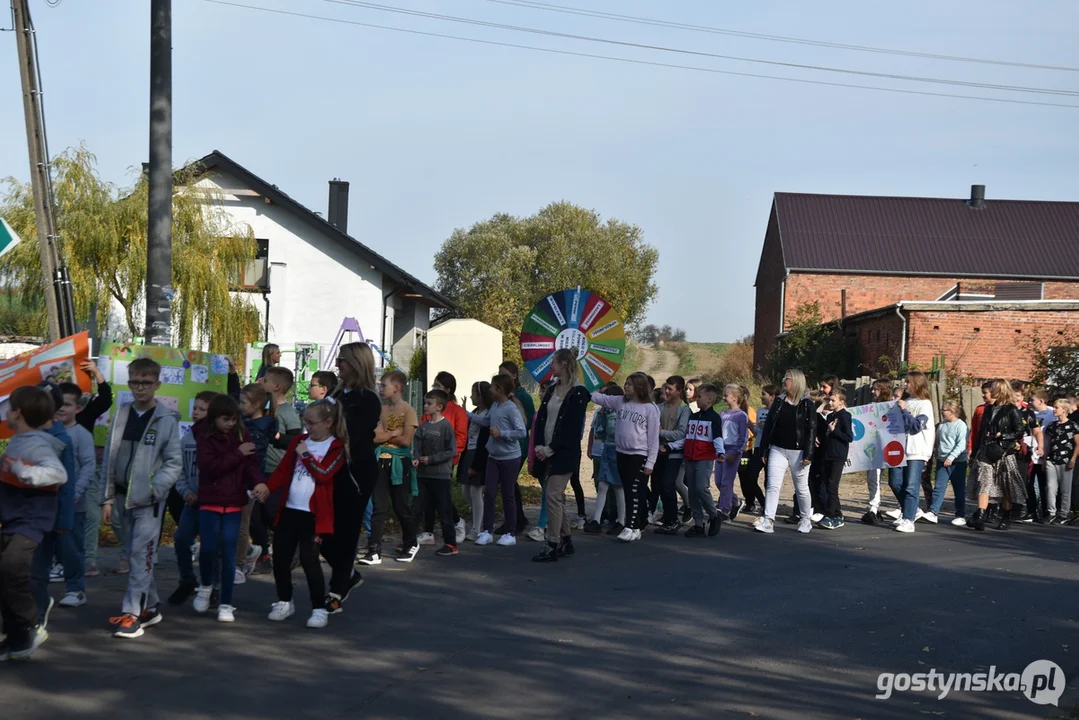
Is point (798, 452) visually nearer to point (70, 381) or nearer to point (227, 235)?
point (70, 381)

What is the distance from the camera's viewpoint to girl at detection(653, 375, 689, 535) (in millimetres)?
12477

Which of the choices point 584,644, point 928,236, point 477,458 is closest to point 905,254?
point 928,236

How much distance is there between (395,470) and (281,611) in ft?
8.46

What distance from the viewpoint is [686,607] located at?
27.8 ft

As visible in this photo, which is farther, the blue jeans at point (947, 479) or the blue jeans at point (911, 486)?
the blue jeans at point (947, 479)

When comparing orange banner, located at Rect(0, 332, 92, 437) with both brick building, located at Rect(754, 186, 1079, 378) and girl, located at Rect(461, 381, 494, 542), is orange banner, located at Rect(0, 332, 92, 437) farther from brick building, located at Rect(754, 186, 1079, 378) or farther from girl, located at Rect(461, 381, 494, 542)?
brick building, located at Rect(754, 186, 1079, 378)

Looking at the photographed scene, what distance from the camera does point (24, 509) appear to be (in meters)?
6.41

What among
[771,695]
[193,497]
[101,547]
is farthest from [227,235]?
[771,695]

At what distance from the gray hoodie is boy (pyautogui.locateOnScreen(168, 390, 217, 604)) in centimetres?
16

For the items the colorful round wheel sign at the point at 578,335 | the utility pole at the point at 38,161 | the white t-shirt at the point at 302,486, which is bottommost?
the white t-shirt at the point at 302,486

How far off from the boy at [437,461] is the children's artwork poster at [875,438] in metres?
5.87

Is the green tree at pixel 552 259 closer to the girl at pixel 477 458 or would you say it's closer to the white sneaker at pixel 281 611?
the girl at pixel 477 458

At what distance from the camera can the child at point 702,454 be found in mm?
12312

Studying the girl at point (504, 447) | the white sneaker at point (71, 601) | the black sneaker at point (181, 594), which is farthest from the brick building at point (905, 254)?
the white sneaker at point (71, 601)
